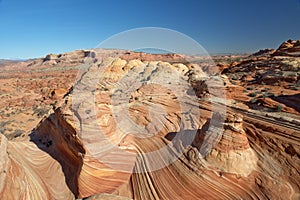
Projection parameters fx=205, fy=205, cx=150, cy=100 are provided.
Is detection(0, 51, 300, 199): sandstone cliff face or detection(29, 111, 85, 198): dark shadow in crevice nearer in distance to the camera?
detection(0, 51, 300, 199): sandstone cliff face

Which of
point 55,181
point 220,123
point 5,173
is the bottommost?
point 55,181

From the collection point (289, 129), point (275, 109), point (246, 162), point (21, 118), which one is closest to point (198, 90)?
point (275, 109)

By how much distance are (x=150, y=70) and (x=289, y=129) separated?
626 inches

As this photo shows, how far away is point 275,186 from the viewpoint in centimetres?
429

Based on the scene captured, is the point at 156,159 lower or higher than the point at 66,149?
higher

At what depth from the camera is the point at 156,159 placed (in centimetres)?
555

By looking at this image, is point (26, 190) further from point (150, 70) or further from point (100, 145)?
point (150, 70)

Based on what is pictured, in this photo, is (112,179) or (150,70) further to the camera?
(150,70)

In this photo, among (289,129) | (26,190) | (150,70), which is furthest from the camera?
(150,70)

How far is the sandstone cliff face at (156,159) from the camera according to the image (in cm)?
452

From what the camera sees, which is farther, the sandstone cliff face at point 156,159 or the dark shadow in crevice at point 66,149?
the dark shadow in crevice at point 66,149

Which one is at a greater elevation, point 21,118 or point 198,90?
point 198,90

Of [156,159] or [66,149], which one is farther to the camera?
[66,149]

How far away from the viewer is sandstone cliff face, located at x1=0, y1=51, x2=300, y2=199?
4.52 metres
